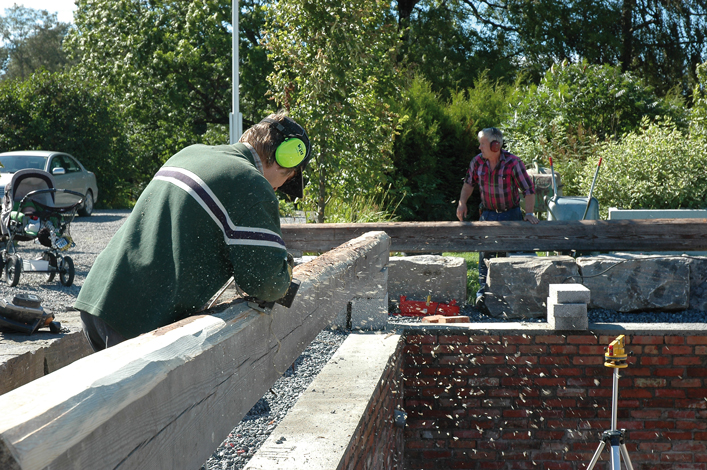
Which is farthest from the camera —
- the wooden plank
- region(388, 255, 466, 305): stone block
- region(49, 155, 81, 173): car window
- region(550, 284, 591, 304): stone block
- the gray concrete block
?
region(49, 155, 81, 173): car window

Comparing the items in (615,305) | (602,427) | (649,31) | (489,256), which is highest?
(649,31)

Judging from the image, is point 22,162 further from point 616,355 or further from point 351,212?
point 616,355

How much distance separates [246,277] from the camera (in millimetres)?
2082

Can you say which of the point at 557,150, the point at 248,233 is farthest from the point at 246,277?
the point at 557,150

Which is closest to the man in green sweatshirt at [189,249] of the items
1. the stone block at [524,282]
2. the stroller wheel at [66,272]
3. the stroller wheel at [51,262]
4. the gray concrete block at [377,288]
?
the gray concrete block at [377,288]

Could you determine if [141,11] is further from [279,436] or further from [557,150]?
[279,436]

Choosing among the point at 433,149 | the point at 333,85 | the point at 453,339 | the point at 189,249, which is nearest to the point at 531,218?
the point at 453,339

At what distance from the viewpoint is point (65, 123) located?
68.8 feet

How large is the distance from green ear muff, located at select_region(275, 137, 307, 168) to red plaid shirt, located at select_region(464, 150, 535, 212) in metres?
4.30

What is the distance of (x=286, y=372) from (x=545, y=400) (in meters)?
A: 2.31

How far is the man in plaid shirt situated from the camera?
6.36m

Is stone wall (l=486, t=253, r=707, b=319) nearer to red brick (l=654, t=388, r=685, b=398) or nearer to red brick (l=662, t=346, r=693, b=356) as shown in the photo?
red brick (l=662, t=346, r=693, b=356)

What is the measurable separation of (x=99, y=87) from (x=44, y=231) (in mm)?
15927

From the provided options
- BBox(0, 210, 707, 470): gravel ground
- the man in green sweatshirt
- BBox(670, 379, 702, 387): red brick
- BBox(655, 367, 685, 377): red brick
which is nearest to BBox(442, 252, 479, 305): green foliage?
BBox(0, 210, 707, 470): gravel ground
